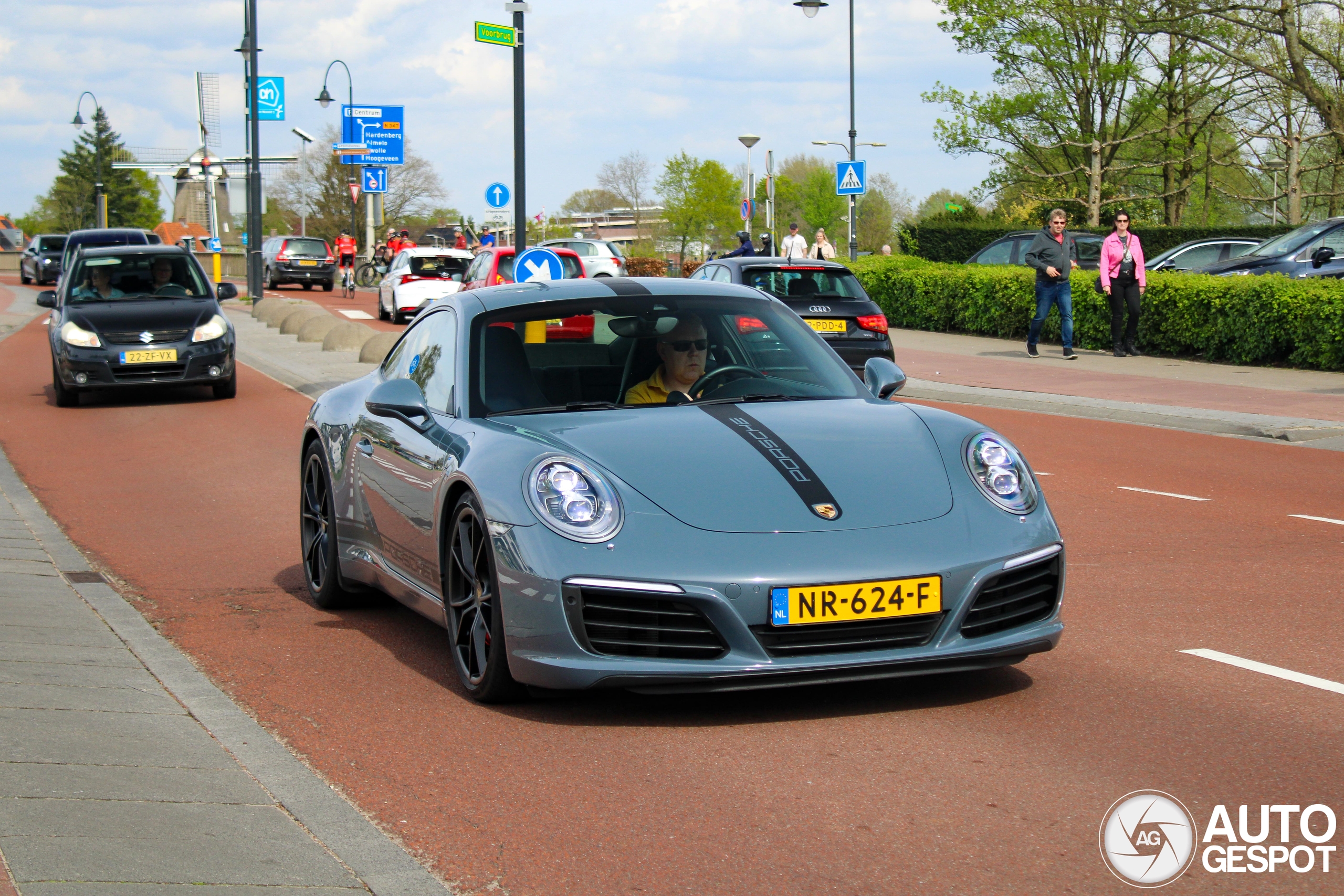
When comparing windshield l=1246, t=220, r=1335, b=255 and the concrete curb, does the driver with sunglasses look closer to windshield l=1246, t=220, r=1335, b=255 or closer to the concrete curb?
the concrete curb

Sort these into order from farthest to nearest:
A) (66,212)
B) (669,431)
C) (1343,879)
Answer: (66,212)
(669,431)
(1343,879)

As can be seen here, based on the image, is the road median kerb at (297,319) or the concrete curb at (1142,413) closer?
the concrete curb at (1142,413)

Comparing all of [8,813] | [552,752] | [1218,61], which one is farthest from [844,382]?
[1218,61]

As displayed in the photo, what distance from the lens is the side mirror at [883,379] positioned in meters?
5.97

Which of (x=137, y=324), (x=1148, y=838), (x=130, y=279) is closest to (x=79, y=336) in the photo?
(x=137, y=324)

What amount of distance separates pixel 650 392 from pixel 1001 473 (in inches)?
55.6

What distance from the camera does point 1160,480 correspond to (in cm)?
1052

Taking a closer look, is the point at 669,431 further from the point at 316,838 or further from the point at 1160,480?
the point at 1160,480

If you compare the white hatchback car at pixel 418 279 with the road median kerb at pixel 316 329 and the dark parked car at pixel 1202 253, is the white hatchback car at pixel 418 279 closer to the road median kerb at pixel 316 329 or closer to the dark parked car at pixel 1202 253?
the road median kerb at pixel 316 329

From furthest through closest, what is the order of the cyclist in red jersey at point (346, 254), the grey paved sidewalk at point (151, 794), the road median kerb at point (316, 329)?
the cyclist in red jersey at point (346, 254) < the road median kerb at point (316, 329) < the grey paved sidewalk at point (151, 794)

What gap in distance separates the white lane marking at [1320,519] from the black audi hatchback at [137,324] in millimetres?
12196

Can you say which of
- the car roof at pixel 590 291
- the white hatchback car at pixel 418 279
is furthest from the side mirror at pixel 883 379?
the white hatchback car at pixel 418 279

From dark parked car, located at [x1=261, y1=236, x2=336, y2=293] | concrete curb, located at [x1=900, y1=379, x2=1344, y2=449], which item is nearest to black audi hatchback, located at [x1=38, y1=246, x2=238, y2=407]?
concrete curb, located at [x1=900, y1=379, x2=1344, y2=449]

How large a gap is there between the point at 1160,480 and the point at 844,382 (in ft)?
17.4
